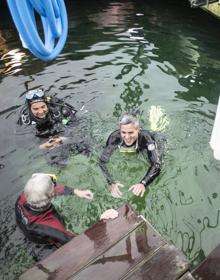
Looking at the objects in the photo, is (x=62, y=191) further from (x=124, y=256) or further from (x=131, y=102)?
(x=131, y=102)

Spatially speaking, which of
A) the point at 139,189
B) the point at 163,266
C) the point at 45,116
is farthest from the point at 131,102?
the point at 163,266

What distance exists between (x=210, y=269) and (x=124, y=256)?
26.4 inches

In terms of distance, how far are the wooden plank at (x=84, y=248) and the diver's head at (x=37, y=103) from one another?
9.11 ft

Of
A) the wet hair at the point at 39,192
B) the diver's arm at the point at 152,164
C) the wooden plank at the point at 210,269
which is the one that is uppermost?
the wet hair at the point at 39,192

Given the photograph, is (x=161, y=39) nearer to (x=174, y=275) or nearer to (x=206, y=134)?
(x=206, y=134)

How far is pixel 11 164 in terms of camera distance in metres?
5.34

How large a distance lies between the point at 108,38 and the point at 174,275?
735 centimetres

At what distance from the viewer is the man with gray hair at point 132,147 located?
4.39 m

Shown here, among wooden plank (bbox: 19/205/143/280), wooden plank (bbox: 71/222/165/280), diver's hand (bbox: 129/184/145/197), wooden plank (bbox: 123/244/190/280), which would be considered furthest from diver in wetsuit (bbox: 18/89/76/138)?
wooden plank (bbox: 123/244/190/280)

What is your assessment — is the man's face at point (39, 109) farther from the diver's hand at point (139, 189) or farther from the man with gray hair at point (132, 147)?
the diver's hand at point (139, 189)

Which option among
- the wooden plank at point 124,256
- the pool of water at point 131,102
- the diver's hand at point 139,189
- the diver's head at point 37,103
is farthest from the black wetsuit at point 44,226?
the diver's head at point 37,103

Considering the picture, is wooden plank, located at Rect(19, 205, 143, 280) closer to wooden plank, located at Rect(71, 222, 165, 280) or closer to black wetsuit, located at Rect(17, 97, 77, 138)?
wooden plank, located at Rect(71, 222, 165, 280)

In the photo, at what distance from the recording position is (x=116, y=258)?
8.46 ft

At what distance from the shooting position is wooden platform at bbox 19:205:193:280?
2.47 meters
